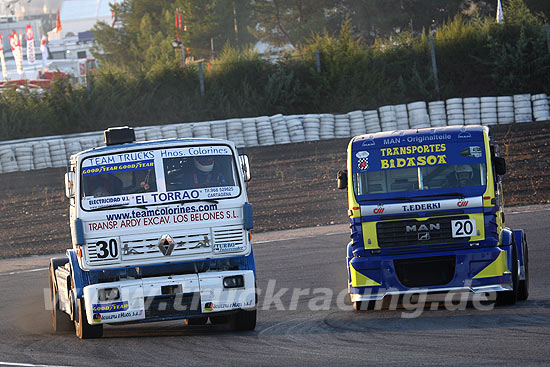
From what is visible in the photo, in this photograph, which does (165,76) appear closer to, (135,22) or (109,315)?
(109,315)

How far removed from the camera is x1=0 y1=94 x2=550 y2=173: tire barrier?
3256 cm

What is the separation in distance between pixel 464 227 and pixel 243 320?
9.89 ft

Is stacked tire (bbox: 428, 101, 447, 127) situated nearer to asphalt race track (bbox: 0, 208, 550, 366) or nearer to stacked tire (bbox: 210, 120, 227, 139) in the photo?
stacked tire (bbox: 210, 120, 227, 139)

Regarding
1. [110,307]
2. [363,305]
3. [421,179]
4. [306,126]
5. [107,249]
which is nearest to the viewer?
[110,307]

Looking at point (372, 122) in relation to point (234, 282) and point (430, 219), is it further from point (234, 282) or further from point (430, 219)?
point (234, 282)

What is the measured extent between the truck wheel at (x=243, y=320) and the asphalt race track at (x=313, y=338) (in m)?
0.12

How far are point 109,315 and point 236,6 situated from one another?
63614 mm

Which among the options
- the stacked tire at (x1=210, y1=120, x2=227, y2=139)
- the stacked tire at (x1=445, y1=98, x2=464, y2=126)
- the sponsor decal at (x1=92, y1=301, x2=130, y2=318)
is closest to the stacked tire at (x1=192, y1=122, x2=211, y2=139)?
the stacked tire at (x1=210, y1=120, x2=227, y2=139)

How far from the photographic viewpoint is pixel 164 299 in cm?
1071

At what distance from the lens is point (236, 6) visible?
7238cm

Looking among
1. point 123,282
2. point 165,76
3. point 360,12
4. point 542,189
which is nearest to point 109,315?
point 123,282

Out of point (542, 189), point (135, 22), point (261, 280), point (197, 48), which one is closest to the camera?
point (261, 280)

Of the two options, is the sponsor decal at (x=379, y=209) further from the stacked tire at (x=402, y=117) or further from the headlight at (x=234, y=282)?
the stacked tire at (x=402, y=117)

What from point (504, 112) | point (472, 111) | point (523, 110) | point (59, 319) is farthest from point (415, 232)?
point (523, 110)
